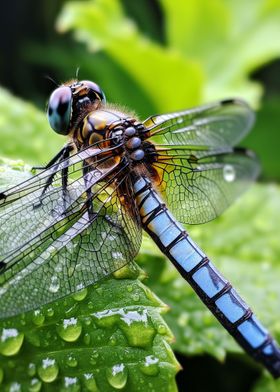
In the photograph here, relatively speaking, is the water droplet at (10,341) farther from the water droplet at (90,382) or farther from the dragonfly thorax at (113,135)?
the dragonfly thorax at (113,135)

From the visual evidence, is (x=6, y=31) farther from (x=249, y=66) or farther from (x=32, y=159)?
(x=32, y=159)

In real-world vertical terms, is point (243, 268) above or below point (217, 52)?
below

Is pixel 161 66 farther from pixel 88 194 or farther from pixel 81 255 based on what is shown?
pixel 81 255

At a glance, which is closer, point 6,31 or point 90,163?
point 90,163

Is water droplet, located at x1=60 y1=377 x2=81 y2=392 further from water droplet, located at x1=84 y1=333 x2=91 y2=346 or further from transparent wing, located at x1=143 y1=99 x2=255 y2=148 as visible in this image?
transparent wing, located at x1=143 y1=99 x2=255 y2=148

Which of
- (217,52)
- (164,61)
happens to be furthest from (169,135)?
(217,52)

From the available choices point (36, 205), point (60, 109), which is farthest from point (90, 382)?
point (60, 109)

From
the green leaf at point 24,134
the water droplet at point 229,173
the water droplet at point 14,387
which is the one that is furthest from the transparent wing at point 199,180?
the water droplet at point 14,387
